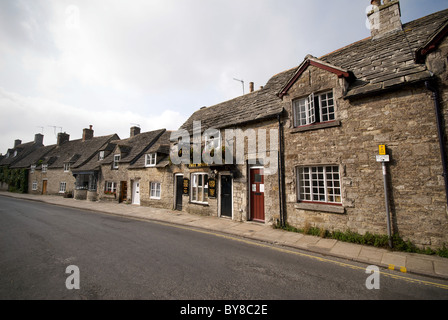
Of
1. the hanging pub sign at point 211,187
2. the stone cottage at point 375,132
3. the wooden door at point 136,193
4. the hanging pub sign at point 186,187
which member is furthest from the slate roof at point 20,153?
the stone cottage at point 375,132

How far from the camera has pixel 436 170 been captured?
5.87 m

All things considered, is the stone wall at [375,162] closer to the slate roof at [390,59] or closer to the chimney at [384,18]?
the slate roof at [390,59]

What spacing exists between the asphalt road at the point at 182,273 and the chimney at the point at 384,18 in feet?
32.6

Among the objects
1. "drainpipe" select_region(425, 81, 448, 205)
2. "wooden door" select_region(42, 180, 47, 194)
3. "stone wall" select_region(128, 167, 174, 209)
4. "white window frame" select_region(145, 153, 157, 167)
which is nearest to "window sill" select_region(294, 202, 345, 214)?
"drainpipe" select_region(425, 81, 448, 205)

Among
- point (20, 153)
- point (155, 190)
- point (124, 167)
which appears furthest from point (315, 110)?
point (20, 153)

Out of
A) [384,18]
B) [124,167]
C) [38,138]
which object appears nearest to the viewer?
[384,18]

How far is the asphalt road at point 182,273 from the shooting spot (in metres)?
3.78

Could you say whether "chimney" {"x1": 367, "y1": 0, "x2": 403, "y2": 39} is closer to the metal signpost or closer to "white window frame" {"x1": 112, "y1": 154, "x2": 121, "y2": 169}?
the metal signpost

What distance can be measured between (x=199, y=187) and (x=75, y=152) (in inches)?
1028

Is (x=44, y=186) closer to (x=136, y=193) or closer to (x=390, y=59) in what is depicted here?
(x=136, y=193)

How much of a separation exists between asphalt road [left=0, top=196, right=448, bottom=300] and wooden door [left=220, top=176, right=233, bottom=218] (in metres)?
3.67

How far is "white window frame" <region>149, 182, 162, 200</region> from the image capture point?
52.3 feet

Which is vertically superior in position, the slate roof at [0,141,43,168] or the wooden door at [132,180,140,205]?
the slate roof at [0,141,43,168]

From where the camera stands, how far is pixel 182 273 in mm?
4566
